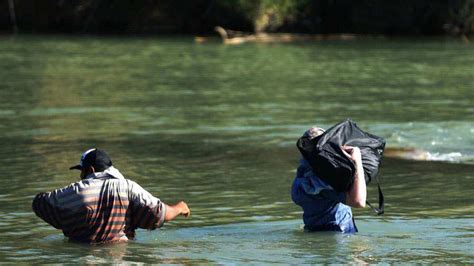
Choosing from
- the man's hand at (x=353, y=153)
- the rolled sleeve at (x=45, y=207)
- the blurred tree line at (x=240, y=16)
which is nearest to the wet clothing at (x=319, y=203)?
the man's hand at (x=353, y=153)

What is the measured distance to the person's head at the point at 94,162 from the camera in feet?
33.8

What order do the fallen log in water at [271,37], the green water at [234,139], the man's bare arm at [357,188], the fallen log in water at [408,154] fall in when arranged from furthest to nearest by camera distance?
the fallen log in water at [271,37], the fallen log in water at [408,154], the green water at [234,139], the man's bare arm at [357,188]

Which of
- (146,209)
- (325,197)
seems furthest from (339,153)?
(146,209)

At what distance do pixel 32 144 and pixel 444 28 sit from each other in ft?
126

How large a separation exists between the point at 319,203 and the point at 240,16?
4600cm

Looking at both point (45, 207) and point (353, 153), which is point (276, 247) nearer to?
point (353, 153)

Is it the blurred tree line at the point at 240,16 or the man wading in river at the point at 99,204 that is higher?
the man wading in river at the point at 99,204

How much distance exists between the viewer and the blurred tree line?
5584cm

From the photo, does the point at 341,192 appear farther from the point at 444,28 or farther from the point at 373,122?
the point at 444,28

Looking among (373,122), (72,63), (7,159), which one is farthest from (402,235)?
(72,63)

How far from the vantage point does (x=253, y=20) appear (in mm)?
56156

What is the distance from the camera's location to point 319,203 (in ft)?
35.1

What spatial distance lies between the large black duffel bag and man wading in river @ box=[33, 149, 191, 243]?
49.4 inches

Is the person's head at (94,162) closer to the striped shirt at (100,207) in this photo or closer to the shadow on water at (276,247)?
the striped shirt at (100,207)
